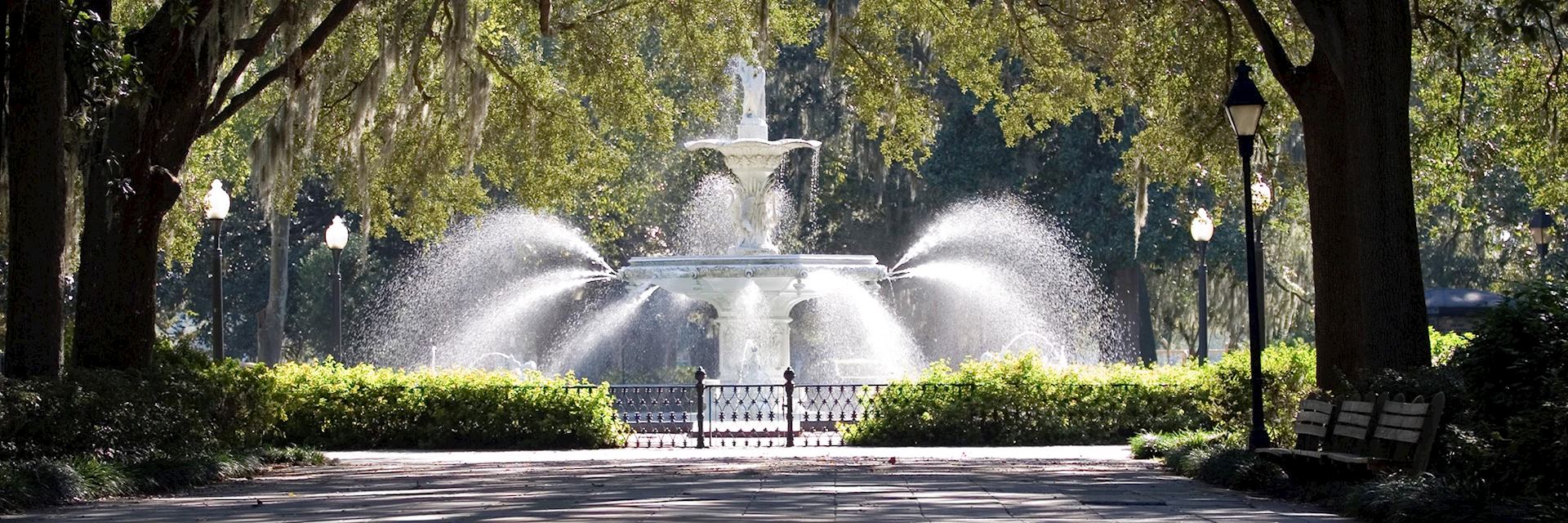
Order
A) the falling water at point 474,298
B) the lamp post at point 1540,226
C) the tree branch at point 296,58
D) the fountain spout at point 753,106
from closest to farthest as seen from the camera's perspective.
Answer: the tree branch at point 296,58, the fountain spout at point 753,106, the lamp post at point 1540,226, the falling water at point 474,298

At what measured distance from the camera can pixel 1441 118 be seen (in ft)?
72.1

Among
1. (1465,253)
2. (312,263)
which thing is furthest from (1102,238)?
(312,263)

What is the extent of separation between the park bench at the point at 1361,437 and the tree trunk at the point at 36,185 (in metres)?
8.76

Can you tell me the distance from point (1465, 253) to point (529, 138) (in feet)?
101

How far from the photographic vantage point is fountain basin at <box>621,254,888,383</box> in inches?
1002

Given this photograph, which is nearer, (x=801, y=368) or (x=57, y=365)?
(x=57, y=365)

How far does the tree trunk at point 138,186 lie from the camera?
16.5 metres

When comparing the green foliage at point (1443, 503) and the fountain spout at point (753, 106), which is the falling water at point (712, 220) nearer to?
the fountain spout at point (753, 106)

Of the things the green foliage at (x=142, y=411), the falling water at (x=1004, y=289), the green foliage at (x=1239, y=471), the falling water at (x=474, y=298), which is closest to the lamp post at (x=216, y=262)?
the green foliage at (x=142, y=411)

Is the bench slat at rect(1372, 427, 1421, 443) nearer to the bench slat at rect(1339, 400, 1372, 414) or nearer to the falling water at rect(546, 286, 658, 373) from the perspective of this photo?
the bench slat at rect(1339, 400, 1372, 414)

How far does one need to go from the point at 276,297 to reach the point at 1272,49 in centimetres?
2889

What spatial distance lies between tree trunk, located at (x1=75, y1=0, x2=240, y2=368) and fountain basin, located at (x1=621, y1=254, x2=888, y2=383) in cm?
942

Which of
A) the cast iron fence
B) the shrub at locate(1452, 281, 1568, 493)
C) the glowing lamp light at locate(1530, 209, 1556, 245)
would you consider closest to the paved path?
the shrub at locate(1452, 281, 1568, 493)

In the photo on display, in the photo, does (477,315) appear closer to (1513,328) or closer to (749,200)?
(749,200)
